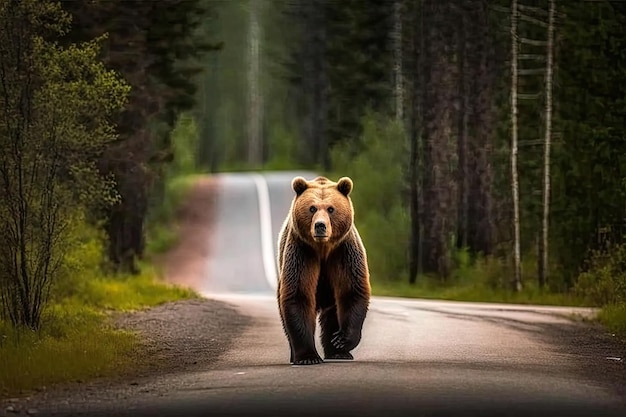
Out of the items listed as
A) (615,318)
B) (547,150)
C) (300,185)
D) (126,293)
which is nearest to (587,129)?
(547,150)

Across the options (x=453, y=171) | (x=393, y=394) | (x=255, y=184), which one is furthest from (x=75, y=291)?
(x=255, y=184)

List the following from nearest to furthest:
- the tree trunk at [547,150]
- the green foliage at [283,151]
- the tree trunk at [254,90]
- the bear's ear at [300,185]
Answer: the bear's ear at [300,185] < the tree trunk at [547,150] < the green foliage at [283,151] < the tree trunk at [254,90]

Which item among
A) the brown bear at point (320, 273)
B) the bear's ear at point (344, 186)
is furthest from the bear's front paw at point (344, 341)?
the bear's ear at point (344, 186)

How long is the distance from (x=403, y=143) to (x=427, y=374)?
1228 inches

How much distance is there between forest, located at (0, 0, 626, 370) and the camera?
16625 millimetres

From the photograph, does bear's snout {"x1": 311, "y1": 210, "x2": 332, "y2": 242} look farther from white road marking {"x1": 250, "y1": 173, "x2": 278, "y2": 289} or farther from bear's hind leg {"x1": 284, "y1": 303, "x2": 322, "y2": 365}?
white road marking {"x1": 250, "y1": 173, "x2": 278, "y2": 289}

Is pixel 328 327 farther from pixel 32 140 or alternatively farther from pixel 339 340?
pixel 32 140

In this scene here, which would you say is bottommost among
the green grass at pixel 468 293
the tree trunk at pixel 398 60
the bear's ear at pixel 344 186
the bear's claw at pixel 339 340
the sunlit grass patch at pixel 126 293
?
the green grass at pixel 468 293

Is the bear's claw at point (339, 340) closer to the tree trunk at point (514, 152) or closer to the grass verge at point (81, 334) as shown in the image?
the grass verge at point (81, 334)

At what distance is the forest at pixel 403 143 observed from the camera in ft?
54.5

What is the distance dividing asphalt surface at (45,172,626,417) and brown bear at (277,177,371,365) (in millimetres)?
330

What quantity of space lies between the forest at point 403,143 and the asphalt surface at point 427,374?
2.70 m

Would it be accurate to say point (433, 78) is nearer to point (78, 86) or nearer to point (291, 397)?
point (78, 86)

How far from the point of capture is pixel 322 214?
12828 mm
